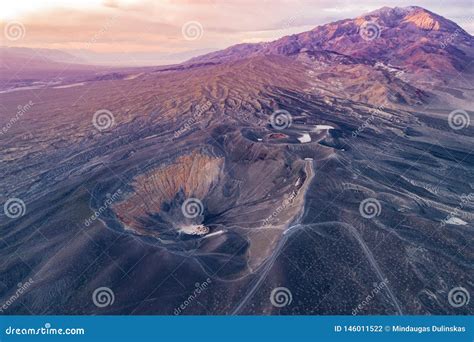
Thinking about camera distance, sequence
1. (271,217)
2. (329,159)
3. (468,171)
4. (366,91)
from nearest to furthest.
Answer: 1. (271,217)
2. (329,159)
3. (468,171)
4. (366,91)

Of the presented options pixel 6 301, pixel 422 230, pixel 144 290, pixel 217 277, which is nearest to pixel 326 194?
pixel 422 230

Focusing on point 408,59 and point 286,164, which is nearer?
point 286,164

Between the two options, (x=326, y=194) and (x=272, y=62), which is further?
(x=272, y=62)

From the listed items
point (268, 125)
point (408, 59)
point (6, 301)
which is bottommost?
point (408, 59)

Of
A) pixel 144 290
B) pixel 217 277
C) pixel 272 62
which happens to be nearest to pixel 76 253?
pixel 144 290

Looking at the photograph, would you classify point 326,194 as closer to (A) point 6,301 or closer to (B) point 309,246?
(B) point 309,246

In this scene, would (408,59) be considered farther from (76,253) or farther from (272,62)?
(76,253)

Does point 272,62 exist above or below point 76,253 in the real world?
below

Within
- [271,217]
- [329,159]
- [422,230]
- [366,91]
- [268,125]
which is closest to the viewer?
[422,230]

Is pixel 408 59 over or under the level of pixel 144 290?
under
